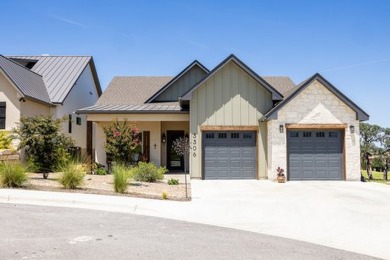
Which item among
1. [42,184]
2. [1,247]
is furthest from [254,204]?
[42,184]

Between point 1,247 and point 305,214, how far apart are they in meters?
7.13

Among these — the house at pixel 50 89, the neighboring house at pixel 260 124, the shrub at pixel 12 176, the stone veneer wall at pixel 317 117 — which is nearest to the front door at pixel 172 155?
the neighboring house at pixel 260 124

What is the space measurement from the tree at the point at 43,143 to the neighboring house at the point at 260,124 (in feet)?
15.1

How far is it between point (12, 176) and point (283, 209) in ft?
29.8

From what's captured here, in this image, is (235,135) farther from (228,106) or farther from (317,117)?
(317,117)

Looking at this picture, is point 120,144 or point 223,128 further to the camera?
point 223,128

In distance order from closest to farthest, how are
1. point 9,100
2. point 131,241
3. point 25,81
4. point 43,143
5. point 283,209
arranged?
1. point 131,241
2. point 283,209
3. point 43,143
4. point 9,100
5. point 25,81

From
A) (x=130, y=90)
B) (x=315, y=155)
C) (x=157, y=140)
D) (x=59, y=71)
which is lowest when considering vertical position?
(x=315, y=155)

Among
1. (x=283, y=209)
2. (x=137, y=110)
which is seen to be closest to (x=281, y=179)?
(x=283, y=209)

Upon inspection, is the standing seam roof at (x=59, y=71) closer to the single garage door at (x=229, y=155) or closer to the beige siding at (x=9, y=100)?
the beige siding at (x=9, y=100)

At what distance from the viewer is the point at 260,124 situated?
18516 millimetres

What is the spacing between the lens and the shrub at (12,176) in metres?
12.3

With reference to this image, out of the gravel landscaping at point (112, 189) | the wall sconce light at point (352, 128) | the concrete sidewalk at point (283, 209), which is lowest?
the concrete sidewalk at point (283, 209)

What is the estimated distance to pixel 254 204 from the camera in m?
10.9
